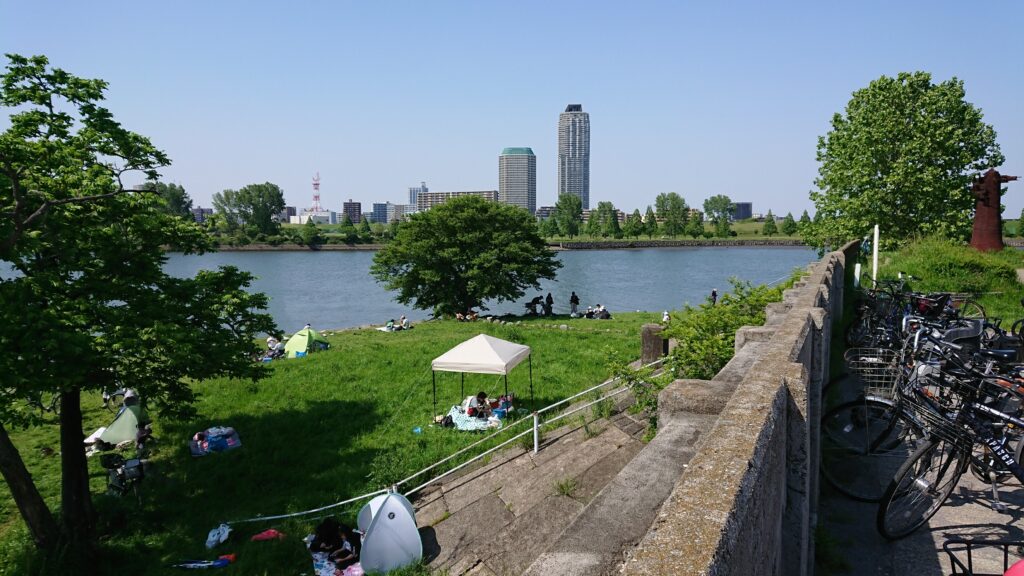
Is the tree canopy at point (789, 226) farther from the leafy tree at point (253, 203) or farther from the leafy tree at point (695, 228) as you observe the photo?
the leafy tree at point (253, 203)

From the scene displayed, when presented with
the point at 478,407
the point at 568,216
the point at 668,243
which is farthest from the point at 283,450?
the point at 568,216

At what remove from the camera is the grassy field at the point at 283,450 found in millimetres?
10750

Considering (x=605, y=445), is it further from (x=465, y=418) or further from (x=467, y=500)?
(x=465, y=418)

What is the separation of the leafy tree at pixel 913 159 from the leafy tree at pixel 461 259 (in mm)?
19010

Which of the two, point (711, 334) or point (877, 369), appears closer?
point (877, 369)

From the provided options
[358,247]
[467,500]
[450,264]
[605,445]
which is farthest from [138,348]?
[358,247]

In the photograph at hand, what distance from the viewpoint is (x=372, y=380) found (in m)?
18.8

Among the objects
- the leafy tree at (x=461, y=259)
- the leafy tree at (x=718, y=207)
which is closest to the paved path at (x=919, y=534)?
the leafy tree at (x=461, y=259)

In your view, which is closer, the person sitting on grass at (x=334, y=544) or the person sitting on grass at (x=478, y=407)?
the person sitting on grass at (x=334, y=544)

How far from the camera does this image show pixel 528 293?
58.0 metres

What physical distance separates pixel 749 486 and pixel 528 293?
55.5 meters

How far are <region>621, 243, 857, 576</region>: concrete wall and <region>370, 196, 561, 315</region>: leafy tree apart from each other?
33.4m

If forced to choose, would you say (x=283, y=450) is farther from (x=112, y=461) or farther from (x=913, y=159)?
(x=913, y=159)

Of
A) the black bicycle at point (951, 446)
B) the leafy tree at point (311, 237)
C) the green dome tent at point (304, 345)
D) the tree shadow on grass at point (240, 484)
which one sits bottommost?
the tree shadow on grass at point (240, 484)
